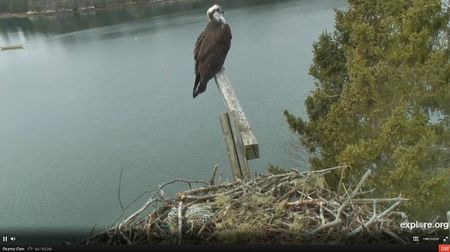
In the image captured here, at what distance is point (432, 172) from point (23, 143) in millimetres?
15899

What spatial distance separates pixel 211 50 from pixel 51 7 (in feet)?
173

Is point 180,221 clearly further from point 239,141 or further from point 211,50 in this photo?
point 211,50

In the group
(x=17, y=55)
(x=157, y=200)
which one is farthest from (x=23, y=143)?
(x=17, y=55)

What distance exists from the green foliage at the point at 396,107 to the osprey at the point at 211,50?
1684 millimetres

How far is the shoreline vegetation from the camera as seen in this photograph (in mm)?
47000

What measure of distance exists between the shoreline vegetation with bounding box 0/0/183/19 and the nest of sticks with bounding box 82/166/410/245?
42.7 meters

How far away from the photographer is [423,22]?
19.0 ft

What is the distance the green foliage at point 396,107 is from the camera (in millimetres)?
4820

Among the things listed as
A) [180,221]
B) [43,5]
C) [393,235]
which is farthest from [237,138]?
[43,5]

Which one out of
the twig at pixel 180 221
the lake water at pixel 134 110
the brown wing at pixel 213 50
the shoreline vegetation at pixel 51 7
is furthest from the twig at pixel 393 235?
the shoreline vegetation at pixel 51 7

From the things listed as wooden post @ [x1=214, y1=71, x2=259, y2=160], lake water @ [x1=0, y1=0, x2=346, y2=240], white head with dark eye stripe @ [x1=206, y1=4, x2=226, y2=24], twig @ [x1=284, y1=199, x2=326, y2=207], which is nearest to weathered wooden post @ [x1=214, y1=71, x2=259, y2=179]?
wooden post @ [x1=214, y1=71, x2=259, y2=160]

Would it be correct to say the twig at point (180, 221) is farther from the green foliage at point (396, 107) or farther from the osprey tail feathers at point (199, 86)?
the green foliage at point (396, 107)

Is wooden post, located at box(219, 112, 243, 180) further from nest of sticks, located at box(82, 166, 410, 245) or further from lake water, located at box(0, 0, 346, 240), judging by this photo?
lake water, located at box(0, 0, 346, 240)

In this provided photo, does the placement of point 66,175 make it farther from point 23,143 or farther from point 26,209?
point 23,143
